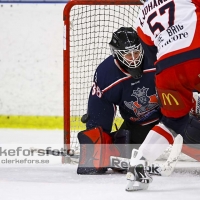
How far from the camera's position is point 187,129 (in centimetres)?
366

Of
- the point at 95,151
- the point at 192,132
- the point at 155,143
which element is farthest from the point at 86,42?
the point at 155,143

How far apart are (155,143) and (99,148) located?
74cm

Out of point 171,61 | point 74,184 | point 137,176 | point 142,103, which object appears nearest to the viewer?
point 171,61

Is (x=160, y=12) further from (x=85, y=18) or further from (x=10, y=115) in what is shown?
(x=10, y=115)

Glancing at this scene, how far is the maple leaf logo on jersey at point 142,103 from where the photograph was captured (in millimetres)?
3617

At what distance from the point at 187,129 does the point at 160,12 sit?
94 centimetres

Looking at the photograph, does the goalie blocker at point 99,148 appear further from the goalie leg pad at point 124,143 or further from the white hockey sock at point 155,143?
the white hockey sock at point 155,143

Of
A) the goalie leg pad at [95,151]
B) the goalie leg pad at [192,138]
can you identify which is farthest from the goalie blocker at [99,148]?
the goalie leg pad at [192,138]

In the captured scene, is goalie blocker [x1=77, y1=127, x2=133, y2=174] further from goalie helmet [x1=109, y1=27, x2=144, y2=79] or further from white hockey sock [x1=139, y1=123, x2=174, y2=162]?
white hockey sock [x1=139, y1=123, x2=174, y2=162]

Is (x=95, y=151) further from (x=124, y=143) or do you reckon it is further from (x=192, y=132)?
(x=192, y=132)

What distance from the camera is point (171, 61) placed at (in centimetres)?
284

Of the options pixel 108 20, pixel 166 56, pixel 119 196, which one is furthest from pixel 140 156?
pixel 108 20

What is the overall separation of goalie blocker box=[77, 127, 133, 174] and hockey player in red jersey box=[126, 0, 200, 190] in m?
0.65

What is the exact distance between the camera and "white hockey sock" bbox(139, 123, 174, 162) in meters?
2.97
